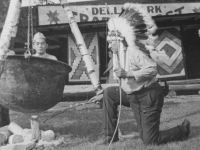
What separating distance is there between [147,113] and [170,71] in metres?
6.03

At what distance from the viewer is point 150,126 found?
3.44 metres

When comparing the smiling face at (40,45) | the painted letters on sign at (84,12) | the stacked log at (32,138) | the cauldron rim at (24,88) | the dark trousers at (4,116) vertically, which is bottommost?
the stacked log at (32,138)

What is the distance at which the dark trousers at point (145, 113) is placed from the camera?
345 centimetres

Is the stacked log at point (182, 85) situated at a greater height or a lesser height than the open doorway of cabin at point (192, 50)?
lesser

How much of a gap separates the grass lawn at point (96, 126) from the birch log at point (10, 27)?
5.22 ft

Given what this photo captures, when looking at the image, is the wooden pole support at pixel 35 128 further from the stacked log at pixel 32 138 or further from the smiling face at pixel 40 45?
the smiling face at pixel 40 45

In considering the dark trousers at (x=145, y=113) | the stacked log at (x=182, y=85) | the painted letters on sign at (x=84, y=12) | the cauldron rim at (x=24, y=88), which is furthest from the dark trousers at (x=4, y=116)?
the stacked log at (x=182, y=85)

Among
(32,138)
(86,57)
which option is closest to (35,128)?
(32,138)

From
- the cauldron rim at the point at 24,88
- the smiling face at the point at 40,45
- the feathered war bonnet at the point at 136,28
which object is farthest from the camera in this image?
the smiling face at the point at 40,45

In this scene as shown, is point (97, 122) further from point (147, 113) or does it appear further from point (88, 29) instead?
point (88, 29)

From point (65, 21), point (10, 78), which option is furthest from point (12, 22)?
point (65, 21)

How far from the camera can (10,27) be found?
3826 millimetres

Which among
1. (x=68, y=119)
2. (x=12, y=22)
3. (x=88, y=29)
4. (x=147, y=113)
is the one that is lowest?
(x=68, y=119)

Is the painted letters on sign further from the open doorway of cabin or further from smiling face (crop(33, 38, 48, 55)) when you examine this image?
smiling face (crop(33, 38, 48, 55))
